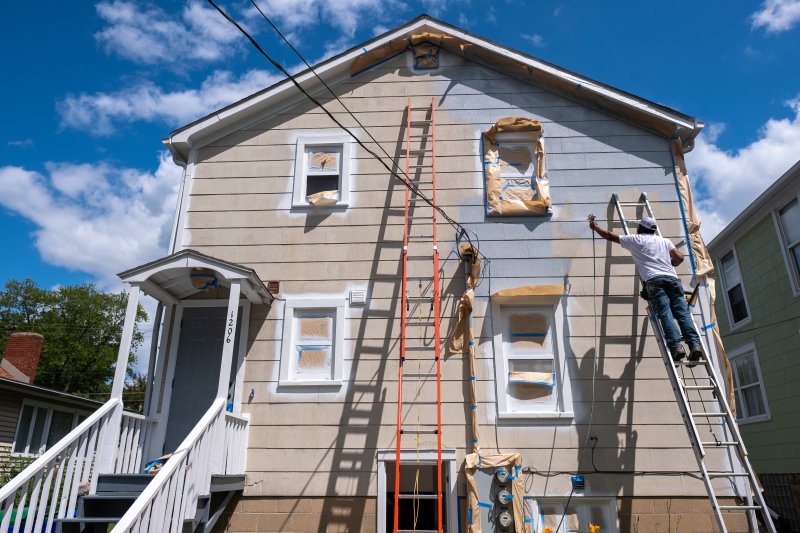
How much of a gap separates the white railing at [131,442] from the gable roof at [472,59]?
3749mm

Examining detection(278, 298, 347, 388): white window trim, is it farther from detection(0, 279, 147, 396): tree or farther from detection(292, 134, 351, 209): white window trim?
detection(0, 279, 147, 396): tree

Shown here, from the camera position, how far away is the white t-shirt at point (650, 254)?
6.17 m

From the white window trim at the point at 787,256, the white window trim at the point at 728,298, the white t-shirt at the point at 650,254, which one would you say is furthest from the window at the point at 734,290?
the white t-shirt at the point at 650,254

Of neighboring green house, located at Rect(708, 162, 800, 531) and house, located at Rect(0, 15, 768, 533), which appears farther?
neighboring green house, located at Rect(708, 162, 800, 531)

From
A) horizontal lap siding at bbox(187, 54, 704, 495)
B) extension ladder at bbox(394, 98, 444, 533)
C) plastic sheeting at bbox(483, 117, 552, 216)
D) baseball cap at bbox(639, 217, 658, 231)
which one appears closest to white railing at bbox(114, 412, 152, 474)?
horizontal lap siding at bbox(187, 54, 704, 495)

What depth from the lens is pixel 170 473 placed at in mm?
4566

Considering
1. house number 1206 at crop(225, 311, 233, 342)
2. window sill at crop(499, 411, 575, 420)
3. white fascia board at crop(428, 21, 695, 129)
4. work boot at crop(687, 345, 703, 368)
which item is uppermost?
white fascia board at crop(428, 21, 695, 129)

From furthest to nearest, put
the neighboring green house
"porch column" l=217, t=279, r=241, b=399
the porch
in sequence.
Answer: the neighboring green house
"porch column" l=217, t=279, r=241, b=399
the porch

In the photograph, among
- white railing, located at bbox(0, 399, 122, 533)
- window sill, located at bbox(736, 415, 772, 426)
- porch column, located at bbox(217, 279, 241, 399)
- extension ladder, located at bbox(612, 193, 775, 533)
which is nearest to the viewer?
white railing, located at bbox(0, 399, 122, 533)

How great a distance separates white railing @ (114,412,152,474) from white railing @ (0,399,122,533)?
26 cm

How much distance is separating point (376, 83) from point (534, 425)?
5275 millimetres

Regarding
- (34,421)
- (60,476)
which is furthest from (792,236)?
(34,421)

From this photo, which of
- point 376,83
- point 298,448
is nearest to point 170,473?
point 298,448

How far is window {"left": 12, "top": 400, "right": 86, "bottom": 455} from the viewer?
15.8 m
